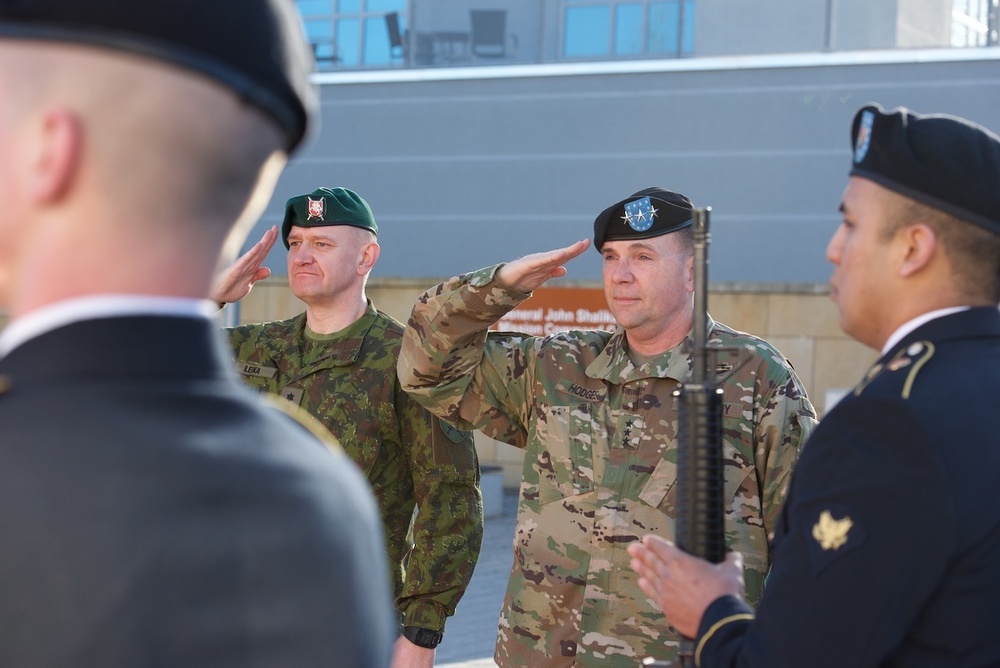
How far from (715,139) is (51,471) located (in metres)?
12.7

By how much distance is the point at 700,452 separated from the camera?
241cm

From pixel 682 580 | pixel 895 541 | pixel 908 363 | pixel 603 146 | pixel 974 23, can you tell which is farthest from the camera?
pixel 603 146

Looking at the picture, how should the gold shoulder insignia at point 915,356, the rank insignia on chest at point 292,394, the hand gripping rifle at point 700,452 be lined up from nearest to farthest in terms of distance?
the gold shoulder insignia at point 915,356
the hand gripping rifle at point 700,452
the rank insignia on chest at point 292,394

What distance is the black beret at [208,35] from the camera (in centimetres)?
102

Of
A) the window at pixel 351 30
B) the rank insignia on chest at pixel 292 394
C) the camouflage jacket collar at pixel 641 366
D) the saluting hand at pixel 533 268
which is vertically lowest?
the rank insignia on chest at pixel 292 394

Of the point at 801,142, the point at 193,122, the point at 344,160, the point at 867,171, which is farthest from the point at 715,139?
the point at 193,122

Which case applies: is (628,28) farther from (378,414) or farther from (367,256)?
(378,414)

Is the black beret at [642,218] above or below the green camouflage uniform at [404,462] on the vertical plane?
above

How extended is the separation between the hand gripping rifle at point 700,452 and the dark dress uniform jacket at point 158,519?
130cm

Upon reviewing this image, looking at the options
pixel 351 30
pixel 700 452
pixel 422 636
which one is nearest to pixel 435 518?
pixel 422 636

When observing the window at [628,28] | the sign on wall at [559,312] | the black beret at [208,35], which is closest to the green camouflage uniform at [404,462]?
the black beret at [208,35]

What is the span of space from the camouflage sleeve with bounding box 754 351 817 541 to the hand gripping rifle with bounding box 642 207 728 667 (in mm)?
1097

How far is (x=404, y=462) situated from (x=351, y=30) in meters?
11.4

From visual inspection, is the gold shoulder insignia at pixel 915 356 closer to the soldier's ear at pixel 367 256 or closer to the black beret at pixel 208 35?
the black beret at pixel 208 35
